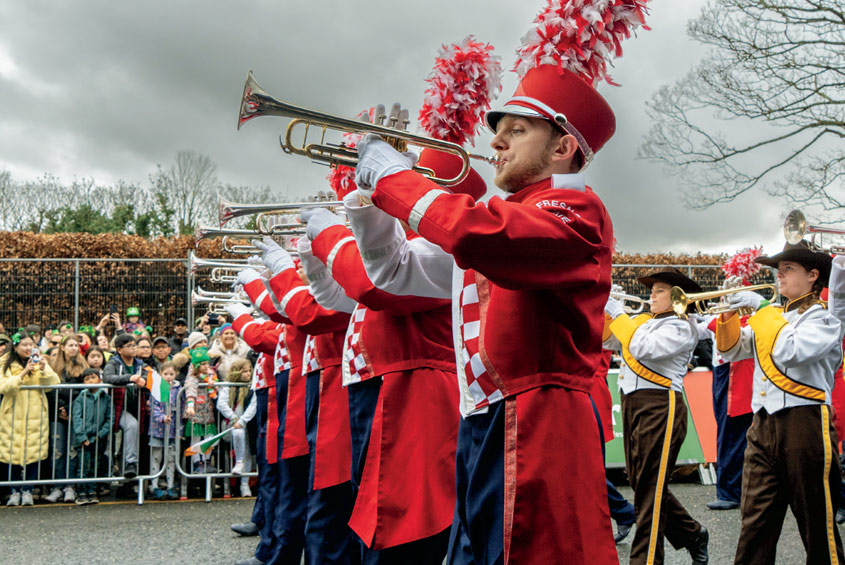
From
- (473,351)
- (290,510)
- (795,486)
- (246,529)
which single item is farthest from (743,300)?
(246,529)

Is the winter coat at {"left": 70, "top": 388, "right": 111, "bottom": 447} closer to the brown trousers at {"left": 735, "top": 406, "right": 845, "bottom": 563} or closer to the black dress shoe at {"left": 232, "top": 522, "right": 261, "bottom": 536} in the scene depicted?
the black dress shoe at {"left": 232, "top": 522, "right": 261, "bottom": 536}

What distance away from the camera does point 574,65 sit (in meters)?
2.63

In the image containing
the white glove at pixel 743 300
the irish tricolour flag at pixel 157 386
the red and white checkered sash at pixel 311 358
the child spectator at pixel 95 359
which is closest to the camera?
the red and white checkered sash at pixel 311 358

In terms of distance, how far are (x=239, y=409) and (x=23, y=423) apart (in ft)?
6.85

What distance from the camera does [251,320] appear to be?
263 inches

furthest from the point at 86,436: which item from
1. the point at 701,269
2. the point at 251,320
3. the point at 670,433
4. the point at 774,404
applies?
the point at 701,269

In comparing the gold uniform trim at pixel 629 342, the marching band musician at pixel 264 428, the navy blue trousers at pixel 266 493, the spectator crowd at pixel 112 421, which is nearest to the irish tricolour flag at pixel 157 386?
the spectator crowd at pixel 112 421

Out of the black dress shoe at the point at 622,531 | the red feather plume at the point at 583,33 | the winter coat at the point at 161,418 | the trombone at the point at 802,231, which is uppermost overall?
the red feather plume at the point at 583,33

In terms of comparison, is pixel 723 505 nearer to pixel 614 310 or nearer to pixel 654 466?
pixel 614 310

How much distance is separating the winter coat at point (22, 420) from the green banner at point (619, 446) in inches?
228

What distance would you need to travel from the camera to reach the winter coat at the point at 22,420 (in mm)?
8086

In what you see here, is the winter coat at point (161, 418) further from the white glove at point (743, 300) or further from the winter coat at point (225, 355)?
the white glove at point (743, 300)

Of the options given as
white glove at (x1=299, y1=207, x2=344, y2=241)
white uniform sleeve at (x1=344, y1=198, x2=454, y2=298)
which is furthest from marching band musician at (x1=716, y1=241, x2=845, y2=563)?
white glove at (x1=299, y1=207, x2=344, y2=241)

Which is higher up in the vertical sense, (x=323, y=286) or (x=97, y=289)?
(x=97, y=289)
